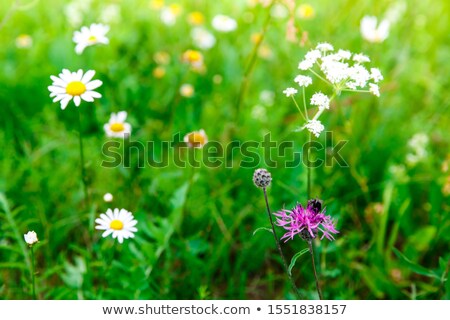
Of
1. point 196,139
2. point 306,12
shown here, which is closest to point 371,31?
point 306,12

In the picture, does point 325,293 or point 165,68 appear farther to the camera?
point 165,68

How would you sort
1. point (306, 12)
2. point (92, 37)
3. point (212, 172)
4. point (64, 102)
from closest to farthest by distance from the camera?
point (64, 102), point (92, 37), point (212, 172), point (306, 12)

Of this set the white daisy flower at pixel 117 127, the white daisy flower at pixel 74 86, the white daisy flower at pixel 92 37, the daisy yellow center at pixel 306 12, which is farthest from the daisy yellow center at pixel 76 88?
the daisy yellow center at pixel 306 12

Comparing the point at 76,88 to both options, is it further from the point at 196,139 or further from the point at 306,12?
the point at 306,12

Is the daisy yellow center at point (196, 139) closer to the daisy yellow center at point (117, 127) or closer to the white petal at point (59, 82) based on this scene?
the daisy yellow center at point (117, 127)
